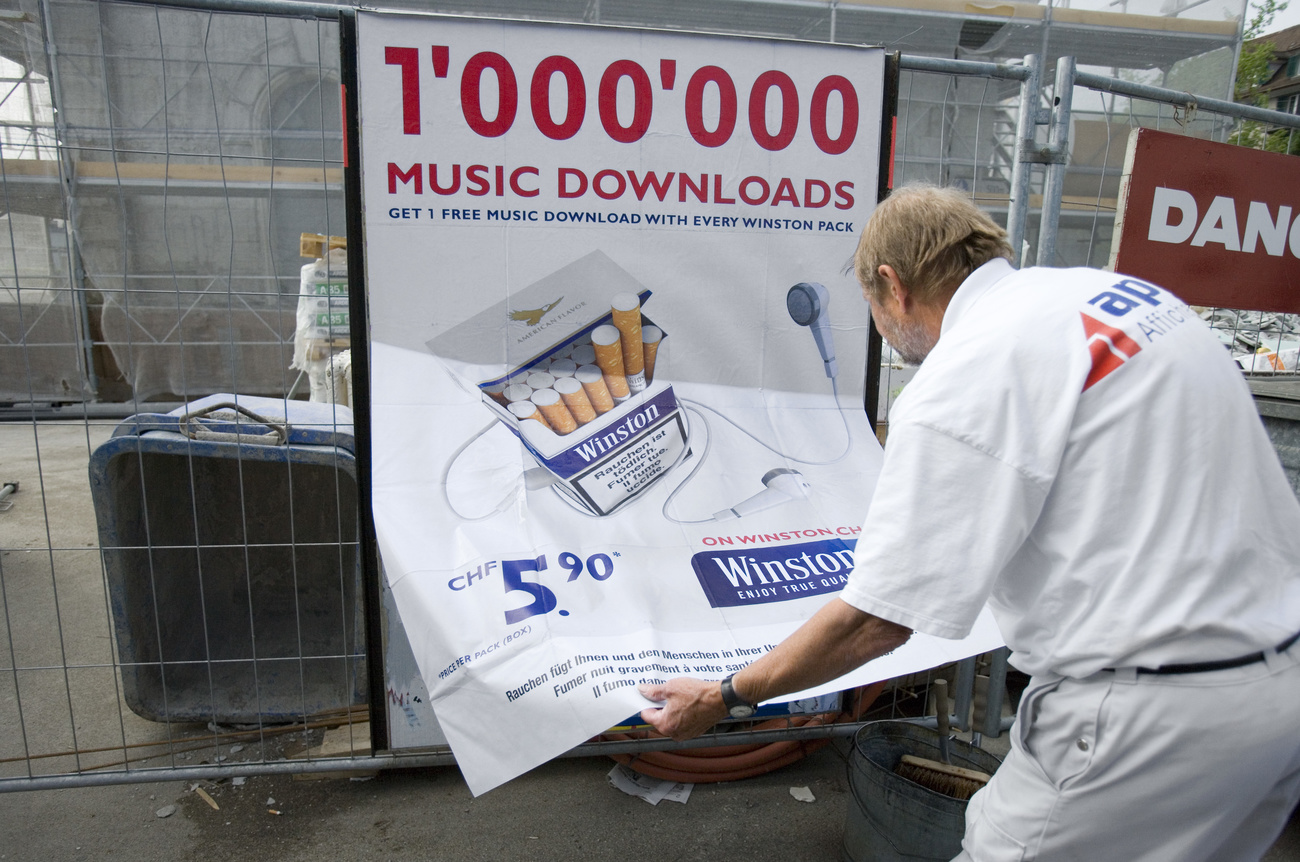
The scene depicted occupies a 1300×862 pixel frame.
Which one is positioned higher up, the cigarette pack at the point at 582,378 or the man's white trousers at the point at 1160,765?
the cigarette pack at the point at 582,378

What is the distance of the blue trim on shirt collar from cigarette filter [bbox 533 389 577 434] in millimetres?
1144

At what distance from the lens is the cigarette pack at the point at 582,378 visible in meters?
2.31

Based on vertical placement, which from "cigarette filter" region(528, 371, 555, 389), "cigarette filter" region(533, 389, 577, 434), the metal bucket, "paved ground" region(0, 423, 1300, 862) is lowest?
"paved ground" region(0, 423, 1300, 862)

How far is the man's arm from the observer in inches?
54.6

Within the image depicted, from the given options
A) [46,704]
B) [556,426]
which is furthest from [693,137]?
[46,704]

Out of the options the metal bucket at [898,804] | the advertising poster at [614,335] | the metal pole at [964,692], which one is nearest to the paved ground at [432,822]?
the metal bucket at [898,804]

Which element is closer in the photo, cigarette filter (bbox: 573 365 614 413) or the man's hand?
the man's hand

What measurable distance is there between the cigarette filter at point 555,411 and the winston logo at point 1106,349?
4.56ft

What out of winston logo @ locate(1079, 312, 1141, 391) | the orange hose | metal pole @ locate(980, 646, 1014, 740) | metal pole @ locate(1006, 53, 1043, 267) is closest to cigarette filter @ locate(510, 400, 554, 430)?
the orange hose

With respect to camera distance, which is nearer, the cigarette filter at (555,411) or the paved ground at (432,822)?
the cigarette filter at (555,411)

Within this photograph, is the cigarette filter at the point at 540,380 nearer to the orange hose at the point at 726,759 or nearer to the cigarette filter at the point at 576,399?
the cigarette filter at the point at 576,399

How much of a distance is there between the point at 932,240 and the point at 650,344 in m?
1.06

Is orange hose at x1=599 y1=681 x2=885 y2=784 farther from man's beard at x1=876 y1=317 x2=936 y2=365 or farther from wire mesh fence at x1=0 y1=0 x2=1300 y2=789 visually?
man's beard at x1=876 y1=317 x2=936 y2=365

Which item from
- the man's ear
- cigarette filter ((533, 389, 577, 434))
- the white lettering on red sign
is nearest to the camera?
the man's ear
